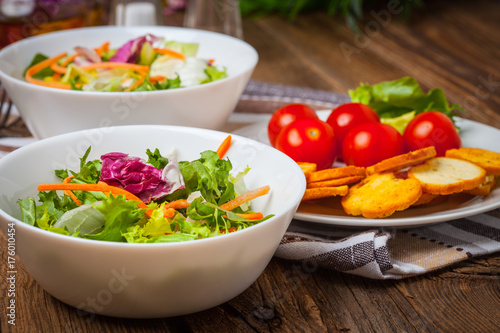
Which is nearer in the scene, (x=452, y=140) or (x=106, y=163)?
(x=106, y=163)

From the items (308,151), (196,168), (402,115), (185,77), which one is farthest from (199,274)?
(402,115)

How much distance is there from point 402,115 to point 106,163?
1.23 meters

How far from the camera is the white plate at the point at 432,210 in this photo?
5.14ft

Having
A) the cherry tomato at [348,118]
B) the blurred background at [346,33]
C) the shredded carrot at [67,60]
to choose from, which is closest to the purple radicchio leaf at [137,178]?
the cherry tomato at [348,118]

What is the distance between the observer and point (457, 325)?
1.32 metres

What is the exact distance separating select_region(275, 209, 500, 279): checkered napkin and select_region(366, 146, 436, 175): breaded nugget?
0.18 metres

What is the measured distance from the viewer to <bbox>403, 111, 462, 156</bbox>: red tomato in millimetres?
1965

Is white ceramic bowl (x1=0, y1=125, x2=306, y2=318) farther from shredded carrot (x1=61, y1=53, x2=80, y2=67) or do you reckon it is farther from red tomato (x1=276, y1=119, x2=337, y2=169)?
shredded carrot (x1=61, y1=53, x2=80, y2=67)

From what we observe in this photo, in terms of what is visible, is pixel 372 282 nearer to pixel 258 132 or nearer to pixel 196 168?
pixel 196 168

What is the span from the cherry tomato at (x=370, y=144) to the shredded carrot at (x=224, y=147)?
0.48 meters

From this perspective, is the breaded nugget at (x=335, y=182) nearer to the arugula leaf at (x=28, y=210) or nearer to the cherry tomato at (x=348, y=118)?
the cherry tomato at (x=348, y=118)

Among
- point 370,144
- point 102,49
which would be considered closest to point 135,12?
point 102,49

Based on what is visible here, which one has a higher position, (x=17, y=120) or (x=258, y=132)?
(x=258, y=132)

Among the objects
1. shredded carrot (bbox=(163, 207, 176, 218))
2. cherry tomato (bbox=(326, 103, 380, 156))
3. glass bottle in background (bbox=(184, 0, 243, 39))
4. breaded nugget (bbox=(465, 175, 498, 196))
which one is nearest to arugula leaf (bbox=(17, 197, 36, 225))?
shredded carrot (bbox=(163, 207, 176, 218))
